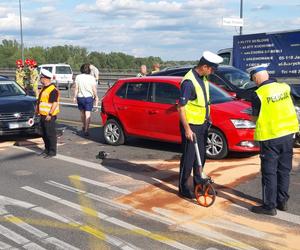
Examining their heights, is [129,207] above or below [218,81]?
below

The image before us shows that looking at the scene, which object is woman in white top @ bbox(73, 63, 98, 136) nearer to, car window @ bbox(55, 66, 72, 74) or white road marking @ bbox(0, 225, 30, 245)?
white road marking @ bbox(0, 225, 30, 245)

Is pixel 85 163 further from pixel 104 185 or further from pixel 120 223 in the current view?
pixel 120 223

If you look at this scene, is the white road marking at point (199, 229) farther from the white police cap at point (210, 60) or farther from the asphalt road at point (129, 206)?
the white police cap at point (210, 60)

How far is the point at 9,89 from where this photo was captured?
1220cm

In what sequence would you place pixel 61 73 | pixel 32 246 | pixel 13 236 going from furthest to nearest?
pixel 61 73, pixel 13 236, pixel 32 246

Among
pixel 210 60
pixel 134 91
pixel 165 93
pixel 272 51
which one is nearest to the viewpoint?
pixel 210 60

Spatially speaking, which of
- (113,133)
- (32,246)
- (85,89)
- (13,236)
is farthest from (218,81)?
(32,246)

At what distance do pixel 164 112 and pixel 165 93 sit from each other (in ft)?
1.30

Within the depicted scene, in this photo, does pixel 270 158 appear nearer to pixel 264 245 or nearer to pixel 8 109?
pixel 264 245

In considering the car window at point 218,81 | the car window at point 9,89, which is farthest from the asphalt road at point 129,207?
the car window at point 9,89

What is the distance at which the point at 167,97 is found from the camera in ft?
29.8

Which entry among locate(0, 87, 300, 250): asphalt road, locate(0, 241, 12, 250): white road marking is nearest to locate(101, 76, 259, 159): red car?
locate(0, 87, 300, 250): asphalt road

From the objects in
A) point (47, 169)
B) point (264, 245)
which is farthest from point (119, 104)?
point (264, 245)

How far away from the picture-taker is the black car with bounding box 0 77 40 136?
10.6m
